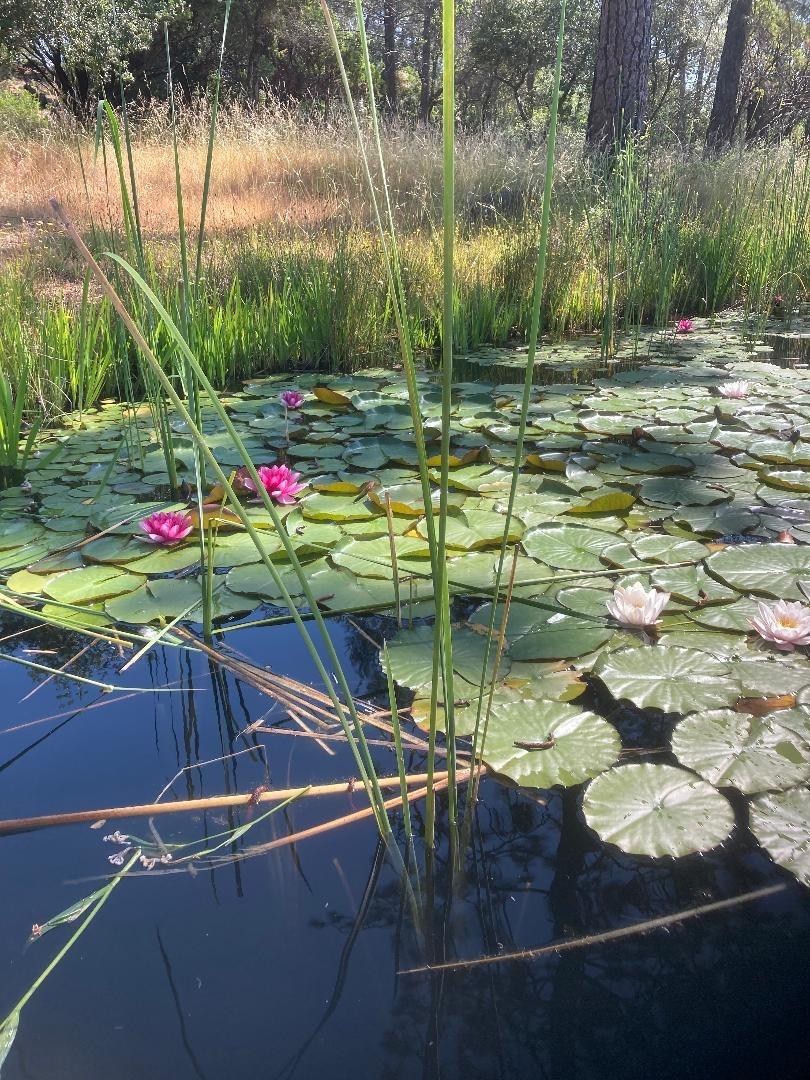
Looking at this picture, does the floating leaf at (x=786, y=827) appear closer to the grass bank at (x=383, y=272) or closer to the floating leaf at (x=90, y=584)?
the floating leaf at (x=90, y=584)

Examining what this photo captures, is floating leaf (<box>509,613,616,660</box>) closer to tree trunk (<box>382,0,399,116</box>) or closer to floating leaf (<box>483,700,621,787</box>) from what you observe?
floating leaf (<box>483,700,621,787</box>)

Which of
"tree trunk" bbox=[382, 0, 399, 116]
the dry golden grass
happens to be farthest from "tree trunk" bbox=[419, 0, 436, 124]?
the dry golden grass

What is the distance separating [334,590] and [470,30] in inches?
704

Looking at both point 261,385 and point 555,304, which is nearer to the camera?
point 261,385

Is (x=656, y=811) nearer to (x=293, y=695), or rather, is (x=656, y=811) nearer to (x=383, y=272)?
(x=293, y=695)

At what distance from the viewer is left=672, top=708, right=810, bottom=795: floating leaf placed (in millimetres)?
874

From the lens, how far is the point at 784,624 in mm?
1102

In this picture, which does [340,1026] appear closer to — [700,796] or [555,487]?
[700,796]

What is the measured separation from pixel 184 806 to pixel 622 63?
21.7 feet

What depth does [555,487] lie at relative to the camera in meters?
1.79

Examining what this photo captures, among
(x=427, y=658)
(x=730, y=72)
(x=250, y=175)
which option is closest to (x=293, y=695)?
(x=427, y=658)

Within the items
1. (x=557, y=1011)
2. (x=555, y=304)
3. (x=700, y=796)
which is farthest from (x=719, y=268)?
(x=557, y=1011)

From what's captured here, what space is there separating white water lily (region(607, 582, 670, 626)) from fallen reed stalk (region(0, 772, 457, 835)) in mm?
413

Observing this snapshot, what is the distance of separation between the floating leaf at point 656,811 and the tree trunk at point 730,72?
33.2ft
